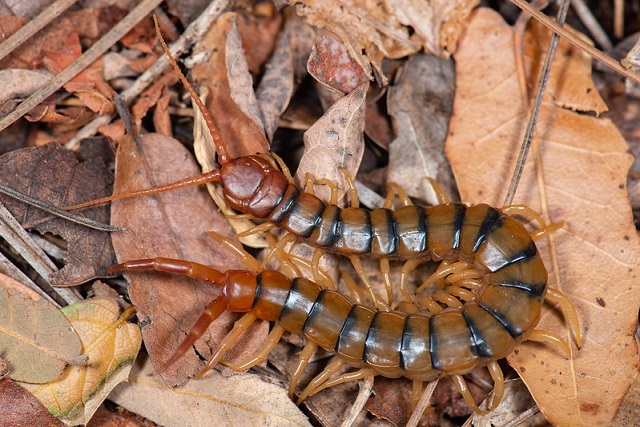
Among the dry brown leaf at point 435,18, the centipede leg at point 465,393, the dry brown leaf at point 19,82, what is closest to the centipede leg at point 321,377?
the centipede leg at point 465,393

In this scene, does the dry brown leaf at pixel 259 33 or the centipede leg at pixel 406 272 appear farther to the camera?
the dry brown leaf at pixel 259 33

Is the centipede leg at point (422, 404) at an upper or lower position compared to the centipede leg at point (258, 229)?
lower

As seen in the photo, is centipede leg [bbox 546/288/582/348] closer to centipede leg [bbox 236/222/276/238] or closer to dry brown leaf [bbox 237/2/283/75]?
centipede leg [bbox 236/222/276/238]

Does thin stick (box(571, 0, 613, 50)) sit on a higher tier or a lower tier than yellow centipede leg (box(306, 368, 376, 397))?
higher

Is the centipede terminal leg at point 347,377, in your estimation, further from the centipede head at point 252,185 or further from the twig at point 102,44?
the twig at point 102,44

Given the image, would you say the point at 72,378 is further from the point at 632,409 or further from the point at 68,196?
the point at 632,409

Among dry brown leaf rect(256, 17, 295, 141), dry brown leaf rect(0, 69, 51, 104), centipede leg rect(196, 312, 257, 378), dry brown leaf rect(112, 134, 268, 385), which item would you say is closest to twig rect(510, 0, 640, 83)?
dry brown leaf rect(256, 17, 295, 141)

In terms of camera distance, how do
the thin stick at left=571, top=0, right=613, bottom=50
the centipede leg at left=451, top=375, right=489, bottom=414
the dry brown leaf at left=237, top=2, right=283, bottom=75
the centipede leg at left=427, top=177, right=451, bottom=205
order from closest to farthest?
1. the centipede leg at left=451, top=375, right=489, bottom=414
2. the centipede leg at left=427, top=177, right=451, bottom=205
3. the dry brown leaf at left=237, top=2, right=283, bottom=75
4. the thin stick at left=571, top=0, right=613, bottom=50
